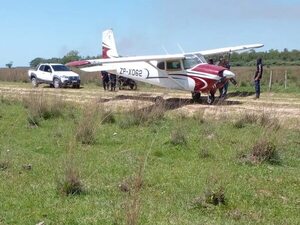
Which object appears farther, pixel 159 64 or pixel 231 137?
pixel 159 64

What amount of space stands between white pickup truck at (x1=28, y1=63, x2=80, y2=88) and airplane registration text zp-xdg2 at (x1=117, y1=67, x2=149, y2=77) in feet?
29.8

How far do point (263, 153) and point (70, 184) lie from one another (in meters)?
4.25

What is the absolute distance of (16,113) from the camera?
17.5m

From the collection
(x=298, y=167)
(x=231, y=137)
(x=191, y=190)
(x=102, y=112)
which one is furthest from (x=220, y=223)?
(x=102, y=112)

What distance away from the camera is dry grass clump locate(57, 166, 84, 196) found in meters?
7.05

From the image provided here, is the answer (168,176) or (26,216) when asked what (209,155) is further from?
(26,216)

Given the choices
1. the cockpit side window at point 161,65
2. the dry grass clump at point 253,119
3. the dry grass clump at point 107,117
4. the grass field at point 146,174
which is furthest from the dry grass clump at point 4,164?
the cockpit side window at point 161,65

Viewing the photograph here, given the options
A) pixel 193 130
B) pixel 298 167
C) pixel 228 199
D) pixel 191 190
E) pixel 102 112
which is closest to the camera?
pixel 228 199

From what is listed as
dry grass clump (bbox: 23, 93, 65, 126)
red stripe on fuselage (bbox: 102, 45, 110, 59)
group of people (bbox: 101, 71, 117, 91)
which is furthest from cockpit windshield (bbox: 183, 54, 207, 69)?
red stripe on fuselage (bbox: 102, 45, 110, 59)

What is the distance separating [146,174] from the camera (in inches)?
330

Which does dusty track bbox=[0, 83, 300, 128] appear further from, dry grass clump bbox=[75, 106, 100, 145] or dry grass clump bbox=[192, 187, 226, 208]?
dry grass clump bbox=[192, 187, 226, 208]

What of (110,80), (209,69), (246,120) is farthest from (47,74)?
(246,120)

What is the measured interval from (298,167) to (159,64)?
14.5m

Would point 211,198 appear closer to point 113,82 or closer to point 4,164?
point 4,164
